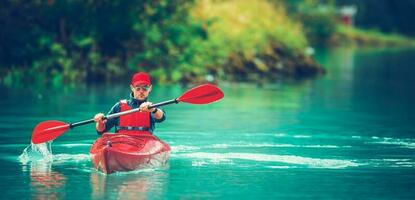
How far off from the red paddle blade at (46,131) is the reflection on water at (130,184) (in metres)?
1.69

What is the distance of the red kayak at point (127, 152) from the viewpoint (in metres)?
14.7

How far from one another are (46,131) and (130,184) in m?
2.82

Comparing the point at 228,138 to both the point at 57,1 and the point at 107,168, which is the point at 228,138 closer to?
the point at 107,168

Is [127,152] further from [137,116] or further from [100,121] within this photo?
[137,116]

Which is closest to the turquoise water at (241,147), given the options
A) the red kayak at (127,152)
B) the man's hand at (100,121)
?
the red kayak at (127,152)

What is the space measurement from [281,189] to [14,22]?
17058 millimetres

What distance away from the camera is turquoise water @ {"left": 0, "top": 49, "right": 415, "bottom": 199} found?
13.7 m

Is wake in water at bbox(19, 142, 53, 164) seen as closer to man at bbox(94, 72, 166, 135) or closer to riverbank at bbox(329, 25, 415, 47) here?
man at bbox(94, 72, 166, 135)

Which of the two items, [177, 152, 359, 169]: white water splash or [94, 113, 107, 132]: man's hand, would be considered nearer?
[94, 113, 107, 132]: man's hand

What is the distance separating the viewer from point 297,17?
74125mm

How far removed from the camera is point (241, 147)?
17984mm

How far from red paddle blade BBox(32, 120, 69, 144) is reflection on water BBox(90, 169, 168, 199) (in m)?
1.69

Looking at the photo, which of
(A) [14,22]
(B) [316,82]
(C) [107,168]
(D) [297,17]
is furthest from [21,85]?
(D) [297,17]

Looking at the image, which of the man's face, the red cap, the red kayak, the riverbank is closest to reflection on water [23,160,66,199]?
the red kayak
